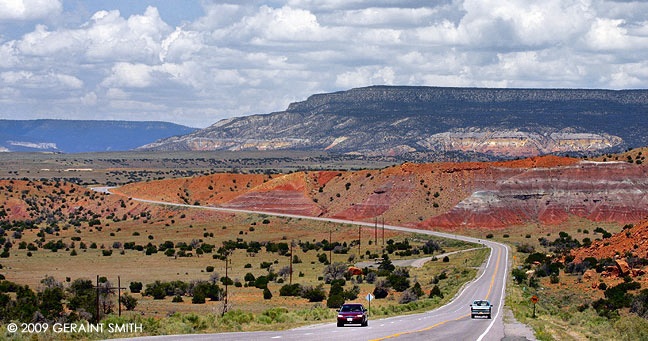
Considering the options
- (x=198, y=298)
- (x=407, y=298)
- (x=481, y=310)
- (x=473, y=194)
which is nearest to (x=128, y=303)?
(x=198, y=298)

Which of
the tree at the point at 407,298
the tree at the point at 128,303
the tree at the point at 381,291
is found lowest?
the tree at the point at 381,291

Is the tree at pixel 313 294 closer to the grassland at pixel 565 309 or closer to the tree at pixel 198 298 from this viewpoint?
the tree at pixel 198 298

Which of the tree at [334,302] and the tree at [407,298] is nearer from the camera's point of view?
the tree at [334,302]

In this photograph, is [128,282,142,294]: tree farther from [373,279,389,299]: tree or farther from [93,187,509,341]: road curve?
[93,187,509,341]: road curve

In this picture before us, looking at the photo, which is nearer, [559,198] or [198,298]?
[198,298]

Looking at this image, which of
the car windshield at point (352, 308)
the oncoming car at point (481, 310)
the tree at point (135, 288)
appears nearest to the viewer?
the car windshield at point (352, 308)

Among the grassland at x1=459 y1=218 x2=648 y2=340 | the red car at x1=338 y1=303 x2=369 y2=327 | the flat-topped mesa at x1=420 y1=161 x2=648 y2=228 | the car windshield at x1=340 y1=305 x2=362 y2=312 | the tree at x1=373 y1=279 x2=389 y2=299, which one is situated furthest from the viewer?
the flat-topped mesa at x1=420 y1=161 x2=648 y2=228

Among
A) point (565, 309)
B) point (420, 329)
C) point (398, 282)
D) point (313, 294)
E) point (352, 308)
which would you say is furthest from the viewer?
point (398, 282)

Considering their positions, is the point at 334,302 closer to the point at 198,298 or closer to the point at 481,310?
the point at 198,298

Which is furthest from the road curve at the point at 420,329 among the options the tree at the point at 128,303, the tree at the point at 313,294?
the tree at the point at 128,303

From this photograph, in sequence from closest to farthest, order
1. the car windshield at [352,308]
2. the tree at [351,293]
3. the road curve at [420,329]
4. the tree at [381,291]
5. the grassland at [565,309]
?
the road curve at [420,329], the car windshield at [352,308], the grassland at [565,309], the tree at [351,293], the tree at [381,291]

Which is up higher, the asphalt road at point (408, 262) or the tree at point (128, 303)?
the tree at point (128, 303)

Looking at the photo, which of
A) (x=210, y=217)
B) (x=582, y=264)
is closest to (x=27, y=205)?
(x=210, y=217)

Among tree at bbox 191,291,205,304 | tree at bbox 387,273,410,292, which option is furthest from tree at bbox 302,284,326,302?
tree at bbox 191,291,205,304
